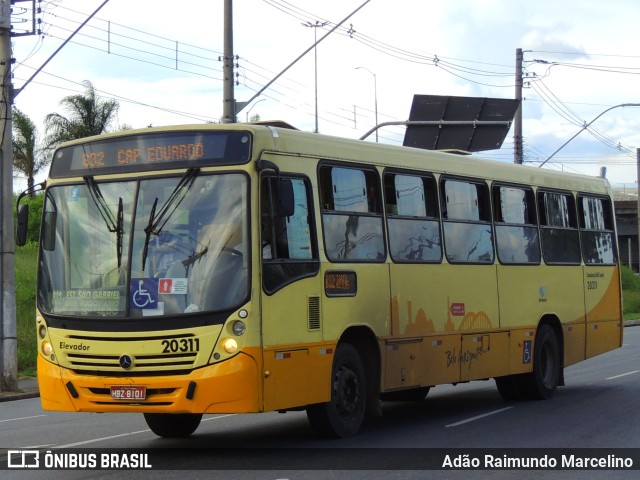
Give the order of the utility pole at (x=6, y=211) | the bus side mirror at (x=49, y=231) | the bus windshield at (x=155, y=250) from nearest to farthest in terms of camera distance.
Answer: the bus windshield at (x=155, y=250) < the bus side mirror at (x=49, y=231) < the utility pole at (x=6, y=211)

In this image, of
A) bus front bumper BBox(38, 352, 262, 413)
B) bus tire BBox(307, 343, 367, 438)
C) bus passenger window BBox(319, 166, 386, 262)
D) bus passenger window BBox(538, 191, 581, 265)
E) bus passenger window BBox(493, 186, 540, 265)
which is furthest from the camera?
bus passenger window BBox(538, 191, 581, 265)

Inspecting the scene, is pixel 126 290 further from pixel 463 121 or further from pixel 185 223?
pixel 463 121

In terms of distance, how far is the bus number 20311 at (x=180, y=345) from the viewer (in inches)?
437

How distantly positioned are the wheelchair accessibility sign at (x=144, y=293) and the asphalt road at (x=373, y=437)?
151 centimetres

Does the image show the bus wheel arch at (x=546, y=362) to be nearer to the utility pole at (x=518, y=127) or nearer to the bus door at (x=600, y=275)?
the bus door at (x=600, y=275)

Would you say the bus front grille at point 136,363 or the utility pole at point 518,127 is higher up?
the utility pole at point 518,127

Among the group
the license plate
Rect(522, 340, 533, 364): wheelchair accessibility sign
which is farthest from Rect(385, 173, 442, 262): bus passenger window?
the license plate

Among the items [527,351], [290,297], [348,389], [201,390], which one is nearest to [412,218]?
[348,389]

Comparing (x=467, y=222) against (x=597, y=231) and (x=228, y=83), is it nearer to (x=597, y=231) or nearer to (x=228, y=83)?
(x=597, y=231)

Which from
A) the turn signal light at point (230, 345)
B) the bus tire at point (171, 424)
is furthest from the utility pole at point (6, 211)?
the turn signal light at point (230, 345)

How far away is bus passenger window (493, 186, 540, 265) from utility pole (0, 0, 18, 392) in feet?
29.8

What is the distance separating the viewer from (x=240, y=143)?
38.1 ft

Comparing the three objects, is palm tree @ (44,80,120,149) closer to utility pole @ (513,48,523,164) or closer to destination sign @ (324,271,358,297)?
utility pole @ (513,48,523,164)

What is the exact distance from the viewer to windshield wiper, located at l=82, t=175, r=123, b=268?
38.1 feet
